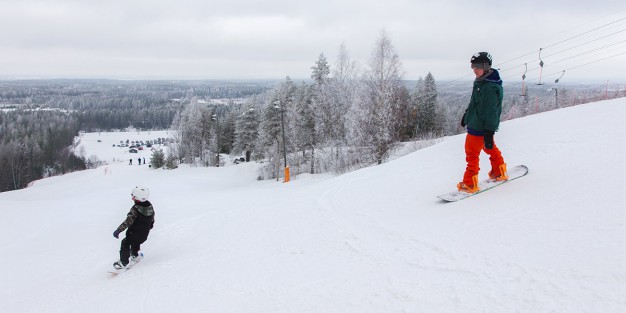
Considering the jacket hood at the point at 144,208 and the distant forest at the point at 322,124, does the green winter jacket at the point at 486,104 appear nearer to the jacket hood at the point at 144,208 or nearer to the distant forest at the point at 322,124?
the distant forest at the point at 322,124

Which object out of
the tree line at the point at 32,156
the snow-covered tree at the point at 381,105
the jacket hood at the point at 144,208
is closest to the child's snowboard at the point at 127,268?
the jacket hood at the point at 144,208

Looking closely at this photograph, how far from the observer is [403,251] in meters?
4.45

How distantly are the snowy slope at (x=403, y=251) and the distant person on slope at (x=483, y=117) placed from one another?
0.45m

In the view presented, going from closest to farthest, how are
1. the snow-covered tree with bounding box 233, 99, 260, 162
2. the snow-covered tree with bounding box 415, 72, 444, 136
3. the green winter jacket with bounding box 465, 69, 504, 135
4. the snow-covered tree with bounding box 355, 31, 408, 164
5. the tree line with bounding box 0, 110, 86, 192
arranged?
the green winter jacket with bounding box 465, 69, 504, 135
the snow-covered tree with bounding box 355, 31, 408, 164
the snow-covered tree with bounding box 415, 72, 444, 136
the snow-covered tree with bounding box 233, 99, 260, 162
the tree line with bounding box 0, 110, 86, 192

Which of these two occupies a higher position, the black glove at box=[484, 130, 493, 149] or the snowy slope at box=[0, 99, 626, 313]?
the black glove at box=[484, 130, 493, 149]

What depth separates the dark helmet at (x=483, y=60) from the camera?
18.2ft

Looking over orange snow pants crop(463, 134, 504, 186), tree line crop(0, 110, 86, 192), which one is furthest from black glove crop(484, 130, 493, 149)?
tree line crop(0, 110, 86, 192)

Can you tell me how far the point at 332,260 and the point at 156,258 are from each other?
3.76 m

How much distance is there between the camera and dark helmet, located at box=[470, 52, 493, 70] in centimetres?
555

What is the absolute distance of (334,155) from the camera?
3350cm

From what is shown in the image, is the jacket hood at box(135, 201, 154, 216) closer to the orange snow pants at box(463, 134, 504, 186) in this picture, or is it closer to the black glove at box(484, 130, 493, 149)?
the orange snow pants at box(463, 134, 504, 186)

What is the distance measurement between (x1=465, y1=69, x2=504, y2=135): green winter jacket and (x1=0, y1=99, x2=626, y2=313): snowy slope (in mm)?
1003

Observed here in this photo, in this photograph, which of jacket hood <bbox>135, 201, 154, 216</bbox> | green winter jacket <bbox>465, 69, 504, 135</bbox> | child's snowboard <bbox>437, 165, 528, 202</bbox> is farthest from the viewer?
jacket hood <bbox>135, 201, 154, 216</bbox>

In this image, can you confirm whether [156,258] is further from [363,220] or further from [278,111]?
[278,111]
